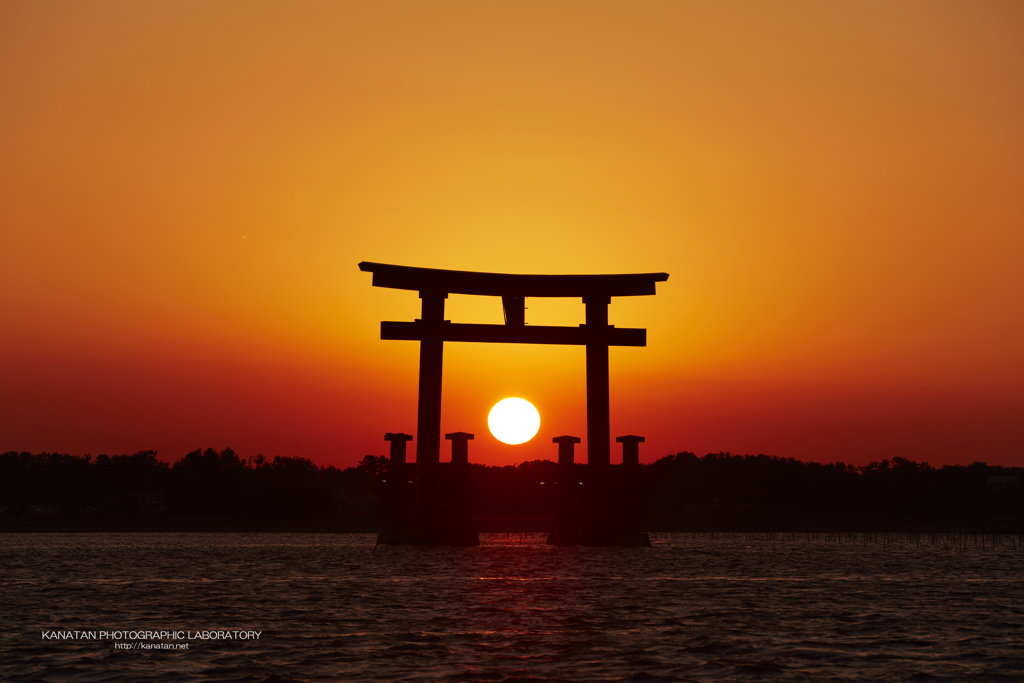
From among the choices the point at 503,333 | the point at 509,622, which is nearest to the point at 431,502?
the point at 503,333

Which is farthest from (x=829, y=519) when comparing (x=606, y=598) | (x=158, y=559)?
(x=606, y=598)

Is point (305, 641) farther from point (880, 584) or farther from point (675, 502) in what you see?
point (675, 502)

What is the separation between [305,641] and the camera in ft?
68.1

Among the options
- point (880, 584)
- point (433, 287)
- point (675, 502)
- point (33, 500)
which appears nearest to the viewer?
point (880, 584)

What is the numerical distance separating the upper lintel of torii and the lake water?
13824 mm

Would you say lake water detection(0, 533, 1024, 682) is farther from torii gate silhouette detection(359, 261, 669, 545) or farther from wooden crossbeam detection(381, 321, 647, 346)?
wooden crossbeam detection(381, 321, 647, 346)

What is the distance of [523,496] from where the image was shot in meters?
140

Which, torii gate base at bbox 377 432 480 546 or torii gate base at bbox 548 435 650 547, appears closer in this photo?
torii gate base at bbox 377 432 480 546

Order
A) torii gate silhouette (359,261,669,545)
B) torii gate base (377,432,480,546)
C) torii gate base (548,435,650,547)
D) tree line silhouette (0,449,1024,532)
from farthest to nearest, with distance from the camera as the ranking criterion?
tree line silhouette (0,449,1024,532) < torii gate base (548,435,650,547) < torii gate base (377,432,480,546) < torii gate silhouette (359,261,669,545)

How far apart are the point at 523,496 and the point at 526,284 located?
92224mm

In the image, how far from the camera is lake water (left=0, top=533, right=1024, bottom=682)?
57.8 feet

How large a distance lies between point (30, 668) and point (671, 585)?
2423 centimetres

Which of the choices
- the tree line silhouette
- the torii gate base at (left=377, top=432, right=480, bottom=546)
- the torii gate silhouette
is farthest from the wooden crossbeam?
the tree line silhouette

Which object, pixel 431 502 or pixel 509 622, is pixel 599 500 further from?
pixel 509 622
